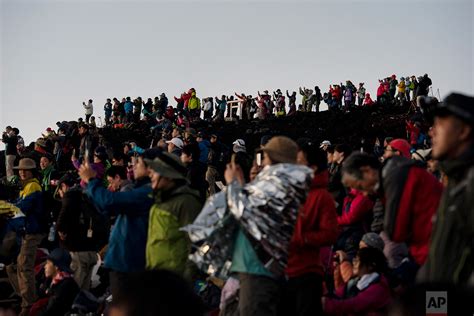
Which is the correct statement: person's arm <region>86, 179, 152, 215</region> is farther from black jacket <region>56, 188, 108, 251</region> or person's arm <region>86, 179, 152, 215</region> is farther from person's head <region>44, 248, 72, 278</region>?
black jacket <region>56, 188, 108, 251</region>

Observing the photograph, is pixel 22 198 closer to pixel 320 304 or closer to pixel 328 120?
pixel 320 304

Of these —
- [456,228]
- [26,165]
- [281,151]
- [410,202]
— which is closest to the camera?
[456,228]

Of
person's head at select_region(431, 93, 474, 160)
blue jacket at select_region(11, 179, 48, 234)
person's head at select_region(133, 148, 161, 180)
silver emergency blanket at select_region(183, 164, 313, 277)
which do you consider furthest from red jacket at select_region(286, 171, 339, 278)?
blue jacket at select_region(11, 179, 48, 234)

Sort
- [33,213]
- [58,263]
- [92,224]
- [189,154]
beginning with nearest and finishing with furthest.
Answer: [58,263] < [92,224] < [33,213] < [189,154]

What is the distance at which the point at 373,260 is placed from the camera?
7633mm

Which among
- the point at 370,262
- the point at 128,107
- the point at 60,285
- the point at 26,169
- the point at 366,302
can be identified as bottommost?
the point at 60,285

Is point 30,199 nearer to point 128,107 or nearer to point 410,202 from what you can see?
point 410,202

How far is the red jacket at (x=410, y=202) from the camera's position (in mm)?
5473

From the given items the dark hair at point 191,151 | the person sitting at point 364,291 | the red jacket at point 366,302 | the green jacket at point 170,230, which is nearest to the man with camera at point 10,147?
the dark hair at point 191,151

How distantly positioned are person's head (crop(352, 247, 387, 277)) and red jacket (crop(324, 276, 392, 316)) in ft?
0.80

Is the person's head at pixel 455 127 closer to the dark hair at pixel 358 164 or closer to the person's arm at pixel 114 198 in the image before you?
the dark hair at pixel 358 164

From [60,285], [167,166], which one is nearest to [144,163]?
[167,166]

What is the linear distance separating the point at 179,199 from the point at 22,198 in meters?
5.22

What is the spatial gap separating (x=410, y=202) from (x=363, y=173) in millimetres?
742
